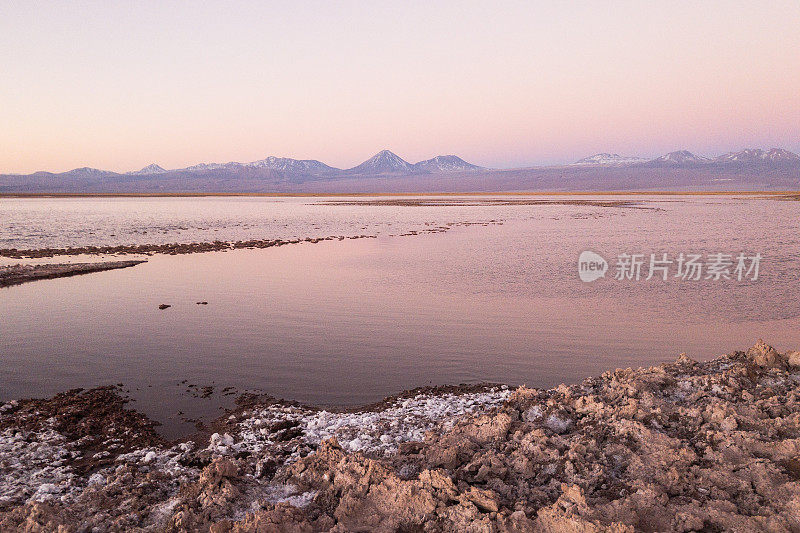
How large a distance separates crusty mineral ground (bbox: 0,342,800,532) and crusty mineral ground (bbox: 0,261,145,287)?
13.8m

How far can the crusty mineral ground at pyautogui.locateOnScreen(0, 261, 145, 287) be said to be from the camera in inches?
723

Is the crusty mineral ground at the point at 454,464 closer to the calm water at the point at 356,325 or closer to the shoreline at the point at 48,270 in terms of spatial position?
the calm water at the point at 356,325

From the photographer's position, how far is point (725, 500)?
14.0 feet

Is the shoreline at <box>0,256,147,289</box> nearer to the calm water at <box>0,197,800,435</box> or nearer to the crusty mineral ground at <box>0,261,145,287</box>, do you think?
the crusty mineral ground at <box>0,261,145,287</box>

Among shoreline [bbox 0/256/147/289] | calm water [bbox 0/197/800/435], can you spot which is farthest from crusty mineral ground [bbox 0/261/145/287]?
calm water [bbox 0/197/800/435]

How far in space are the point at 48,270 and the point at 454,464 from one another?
21306mm

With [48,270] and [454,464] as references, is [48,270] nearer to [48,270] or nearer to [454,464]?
[48,270]

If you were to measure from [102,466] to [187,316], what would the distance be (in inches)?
295

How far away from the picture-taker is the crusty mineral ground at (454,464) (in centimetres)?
423

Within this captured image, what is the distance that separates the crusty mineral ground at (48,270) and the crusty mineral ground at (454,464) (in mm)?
13775

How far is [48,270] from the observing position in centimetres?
1992

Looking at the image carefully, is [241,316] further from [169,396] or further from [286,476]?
[286,476]

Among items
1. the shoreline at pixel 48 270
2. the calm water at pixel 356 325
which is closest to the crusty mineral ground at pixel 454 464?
the calm water at pixel 356 325

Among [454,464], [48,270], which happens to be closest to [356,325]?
[454,464]
